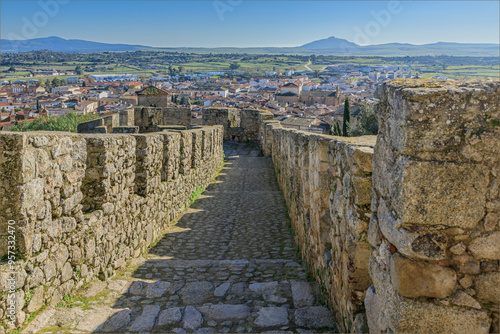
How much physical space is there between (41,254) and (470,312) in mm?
2998

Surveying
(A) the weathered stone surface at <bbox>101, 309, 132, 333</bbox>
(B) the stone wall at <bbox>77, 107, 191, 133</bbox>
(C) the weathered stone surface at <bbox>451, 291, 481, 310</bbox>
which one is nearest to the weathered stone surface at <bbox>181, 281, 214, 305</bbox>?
(A) the weathered stone surface at <bbox>101, 309, 132, 333</bbox>

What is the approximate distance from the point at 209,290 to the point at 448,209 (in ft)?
9.89

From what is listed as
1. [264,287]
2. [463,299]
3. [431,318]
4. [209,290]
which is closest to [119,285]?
[209,290]

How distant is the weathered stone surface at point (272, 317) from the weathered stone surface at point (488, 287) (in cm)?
186

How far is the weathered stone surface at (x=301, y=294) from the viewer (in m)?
3.97

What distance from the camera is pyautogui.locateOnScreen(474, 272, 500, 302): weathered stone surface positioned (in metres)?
2.06

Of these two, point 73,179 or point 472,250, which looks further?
point 73,179

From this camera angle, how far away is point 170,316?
3.84 metres

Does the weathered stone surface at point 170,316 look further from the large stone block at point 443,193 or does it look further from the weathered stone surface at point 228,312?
the large stone block at point 443,193

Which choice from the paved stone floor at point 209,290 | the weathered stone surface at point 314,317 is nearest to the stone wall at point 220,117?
the paved stone floor at point 209,290

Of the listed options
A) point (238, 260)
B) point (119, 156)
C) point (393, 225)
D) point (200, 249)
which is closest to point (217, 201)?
point (200, 249)

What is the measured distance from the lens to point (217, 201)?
9.45 meters

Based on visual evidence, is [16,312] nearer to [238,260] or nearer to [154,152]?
[238,260]

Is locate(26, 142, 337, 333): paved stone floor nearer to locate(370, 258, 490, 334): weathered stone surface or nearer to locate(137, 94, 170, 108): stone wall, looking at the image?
locate(370, 258, 490, 334): weathered stone surface
